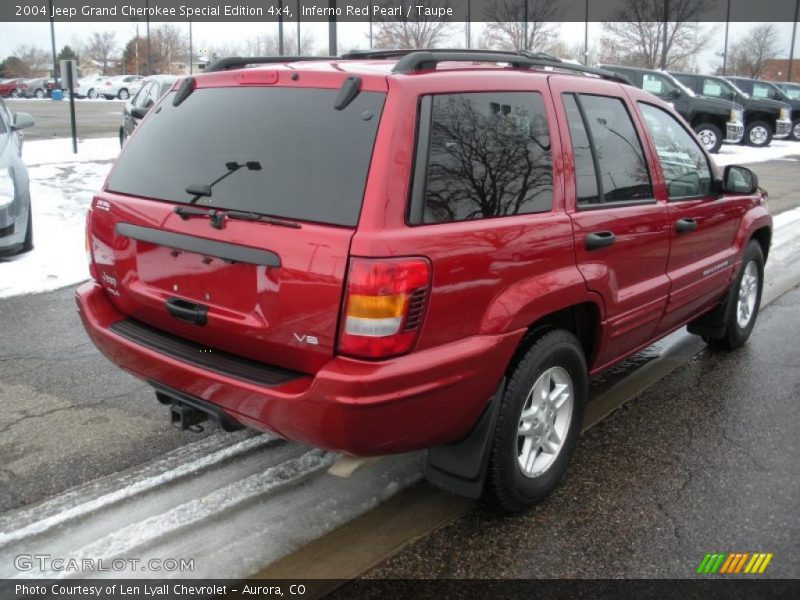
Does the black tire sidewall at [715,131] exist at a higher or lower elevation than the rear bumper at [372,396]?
higher

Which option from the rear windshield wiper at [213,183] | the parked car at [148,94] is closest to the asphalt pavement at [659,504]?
the rear windshield wiper at [213,183]

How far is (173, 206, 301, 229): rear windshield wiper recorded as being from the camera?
257cm

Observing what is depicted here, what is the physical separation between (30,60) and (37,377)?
84915 mm

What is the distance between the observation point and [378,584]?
2709mm

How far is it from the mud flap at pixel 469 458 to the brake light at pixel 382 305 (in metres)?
0.56

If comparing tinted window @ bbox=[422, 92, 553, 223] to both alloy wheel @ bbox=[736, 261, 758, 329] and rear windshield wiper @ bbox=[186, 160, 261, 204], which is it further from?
alloy wheel @ bbox=[736, 261, 758, 329]

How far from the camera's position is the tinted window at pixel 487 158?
8.69ft

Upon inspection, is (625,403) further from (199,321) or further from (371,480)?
(199,321)

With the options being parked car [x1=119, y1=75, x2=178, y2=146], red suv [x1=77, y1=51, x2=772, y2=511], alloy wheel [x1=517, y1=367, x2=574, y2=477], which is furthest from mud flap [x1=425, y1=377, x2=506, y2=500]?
parked car [x1=119, y1=75, x2=178, y2=146]

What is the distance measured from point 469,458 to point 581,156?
1421 mm

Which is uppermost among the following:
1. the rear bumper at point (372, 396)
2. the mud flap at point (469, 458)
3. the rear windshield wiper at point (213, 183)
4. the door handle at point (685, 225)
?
the rear windshield wiper at point (213, 183)

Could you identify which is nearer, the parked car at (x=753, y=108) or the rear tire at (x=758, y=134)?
the parked car at (x=753, y=108)

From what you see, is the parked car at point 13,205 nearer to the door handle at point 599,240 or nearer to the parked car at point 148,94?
the parked car at point 148,94

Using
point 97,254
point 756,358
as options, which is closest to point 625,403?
point 756,358
